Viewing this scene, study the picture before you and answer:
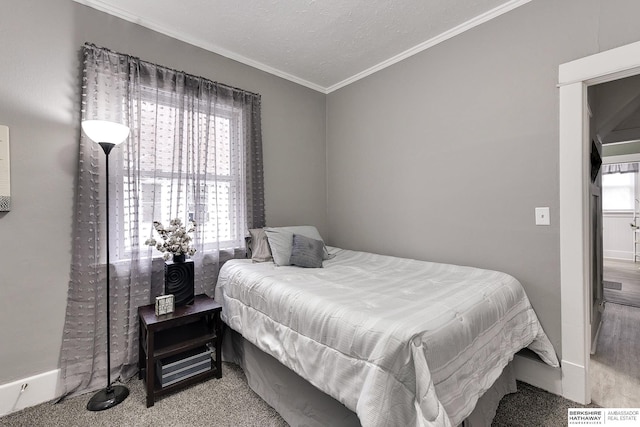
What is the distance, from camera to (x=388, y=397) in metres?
1.04

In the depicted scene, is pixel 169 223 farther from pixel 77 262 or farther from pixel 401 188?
pixel 401 188

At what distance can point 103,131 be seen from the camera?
5.54 feet

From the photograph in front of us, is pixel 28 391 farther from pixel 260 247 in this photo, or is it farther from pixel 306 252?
pixel 306 252

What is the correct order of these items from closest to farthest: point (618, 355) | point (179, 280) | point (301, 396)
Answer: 1. point (301, 396)
2. point (179, 280)
3. point (618, 355)

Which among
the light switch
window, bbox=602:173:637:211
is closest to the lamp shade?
the light switch

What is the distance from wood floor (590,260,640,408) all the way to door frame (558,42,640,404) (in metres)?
0.21

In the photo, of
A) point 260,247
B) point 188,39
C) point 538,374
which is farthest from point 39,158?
point 538,374

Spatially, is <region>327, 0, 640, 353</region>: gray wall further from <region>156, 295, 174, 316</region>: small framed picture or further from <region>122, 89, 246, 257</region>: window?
<region>156, 295, 174, 316</region>: small framed picture

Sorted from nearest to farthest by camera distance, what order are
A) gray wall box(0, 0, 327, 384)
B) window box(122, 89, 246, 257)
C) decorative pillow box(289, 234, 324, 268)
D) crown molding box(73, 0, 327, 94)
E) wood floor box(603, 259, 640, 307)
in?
gray wall box(0, 0, 327, 384) < crown molding box(73, 0, 327, 94) < window box(122, 89, 246, 257) < decorative pillow box(289, 234, 324, 268) < wood floor box(603, 259, 640, 307)

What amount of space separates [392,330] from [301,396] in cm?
79

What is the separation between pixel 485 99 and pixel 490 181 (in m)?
0.63

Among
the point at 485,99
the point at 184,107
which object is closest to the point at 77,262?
the point at 184,107

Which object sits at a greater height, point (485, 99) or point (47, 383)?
point (485, 99)

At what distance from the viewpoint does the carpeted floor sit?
62.9 inches
